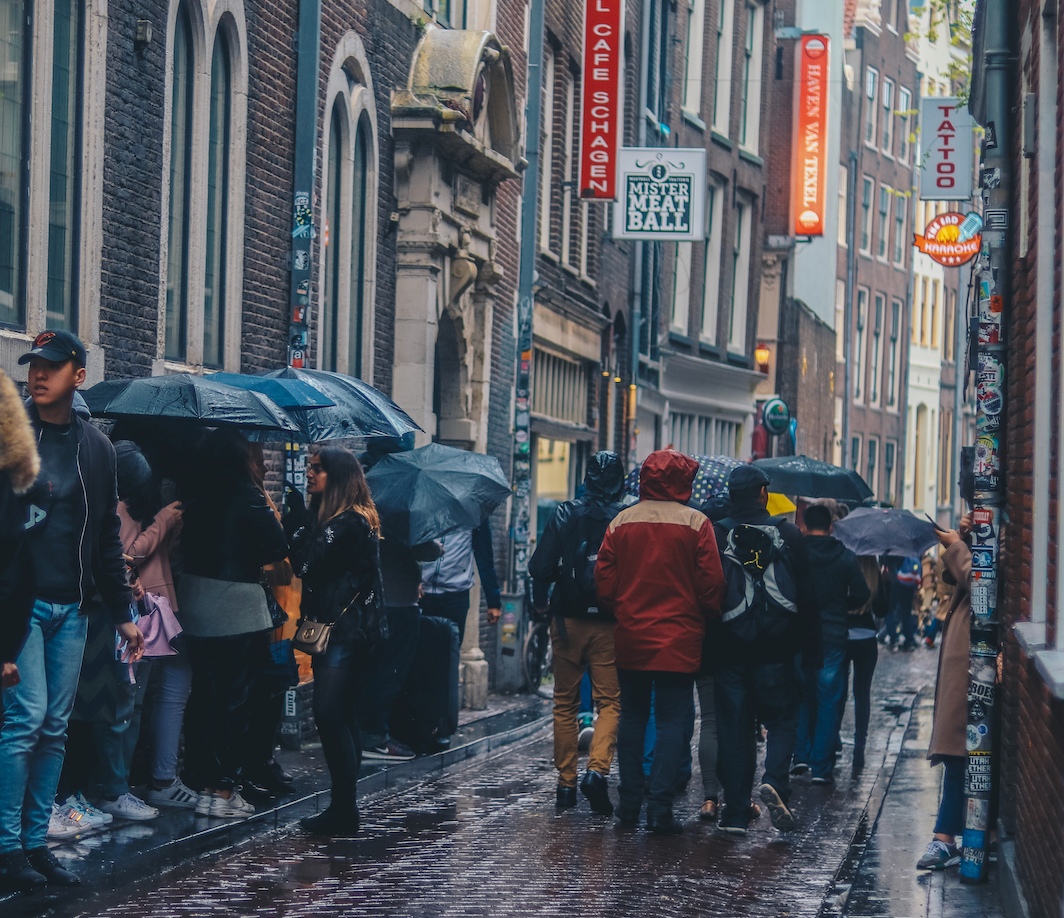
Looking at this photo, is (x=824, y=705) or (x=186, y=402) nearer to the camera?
(x=186, y=402)

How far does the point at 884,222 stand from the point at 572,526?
4374 cm

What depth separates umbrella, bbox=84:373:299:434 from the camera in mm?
7871

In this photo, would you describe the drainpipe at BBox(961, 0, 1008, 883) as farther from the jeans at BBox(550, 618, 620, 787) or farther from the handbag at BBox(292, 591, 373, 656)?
the handbag at BBox(292, 591, 373, 656)

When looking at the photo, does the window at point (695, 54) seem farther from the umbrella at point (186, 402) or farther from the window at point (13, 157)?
the umbrella at point (186, 402)

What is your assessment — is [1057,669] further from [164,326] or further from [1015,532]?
[164,326]

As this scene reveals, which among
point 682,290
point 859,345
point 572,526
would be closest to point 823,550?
point 572,526

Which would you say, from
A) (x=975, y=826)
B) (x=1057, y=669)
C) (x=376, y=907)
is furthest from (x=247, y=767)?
(x=1057, y=669)

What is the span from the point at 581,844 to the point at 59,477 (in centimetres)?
324

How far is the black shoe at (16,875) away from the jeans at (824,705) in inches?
229

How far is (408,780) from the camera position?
34.1 ft

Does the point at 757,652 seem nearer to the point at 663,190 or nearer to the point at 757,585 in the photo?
the point at 757,585

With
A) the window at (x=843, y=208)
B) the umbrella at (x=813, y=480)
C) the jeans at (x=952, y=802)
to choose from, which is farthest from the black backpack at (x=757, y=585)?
the window at (x=843, y=208)

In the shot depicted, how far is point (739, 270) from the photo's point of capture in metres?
31.8

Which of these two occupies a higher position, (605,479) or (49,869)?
(605,479)
